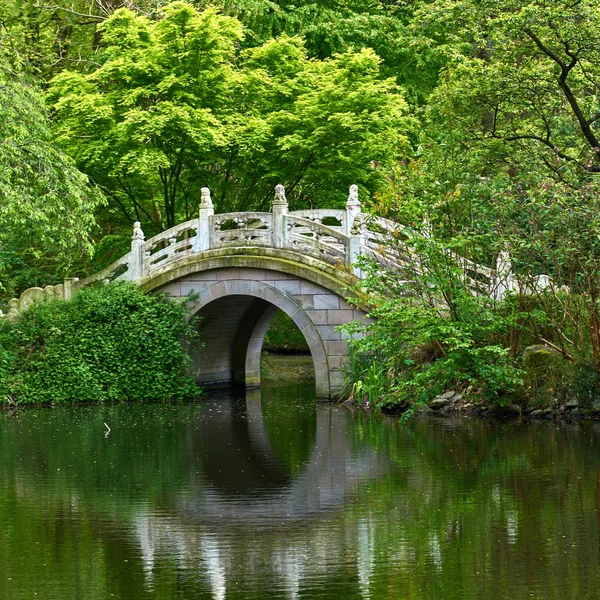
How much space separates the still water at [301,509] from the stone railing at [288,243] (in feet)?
8.03

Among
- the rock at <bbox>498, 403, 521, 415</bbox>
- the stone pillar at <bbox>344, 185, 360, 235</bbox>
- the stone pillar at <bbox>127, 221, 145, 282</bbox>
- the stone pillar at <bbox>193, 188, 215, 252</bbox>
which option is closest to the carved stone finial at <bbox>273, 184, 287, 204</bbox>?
the stone pillar at <bbox>344, 185, 360, 235</bbox>

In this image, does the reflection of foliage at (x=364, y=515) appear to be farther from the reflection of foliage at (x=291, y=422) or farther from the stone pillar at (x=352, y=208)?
the stone pillar at (x=352, y=208)

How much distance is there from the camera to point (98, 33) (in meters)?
28.6

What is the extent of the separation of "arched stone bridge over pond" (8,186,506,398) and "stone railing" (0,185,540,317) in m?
0.02

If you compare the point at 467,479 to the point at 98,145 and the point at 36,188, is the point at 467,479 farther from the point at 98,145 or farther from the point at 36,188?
the point at 98,145

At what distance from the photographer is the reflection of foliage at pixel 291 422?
15539 mm

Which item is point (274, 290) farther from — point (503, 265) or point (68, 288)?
point (503, 265)

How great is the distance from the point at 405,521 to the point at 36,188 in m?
10.0

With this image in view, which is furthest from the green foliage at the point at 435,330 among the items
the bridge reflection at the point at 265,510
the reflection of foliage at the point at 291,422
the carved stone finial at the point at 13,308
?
the carved stone finial at the point at 13,308

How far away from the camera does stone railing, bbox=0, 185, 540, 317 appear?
18812 millimetres

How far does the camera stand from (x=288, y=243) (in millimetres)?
21141

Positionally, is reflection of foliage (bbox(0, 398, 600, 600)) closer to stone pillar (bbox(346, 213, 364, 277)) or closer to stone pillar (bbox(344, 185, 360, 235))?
stone pillar (bbox(346, 213, 364, 277))

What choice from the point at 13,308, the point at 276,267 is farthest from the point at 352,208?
the point at 13,308


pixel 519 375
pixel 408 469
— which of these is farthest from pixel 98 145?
pixel 408 469
